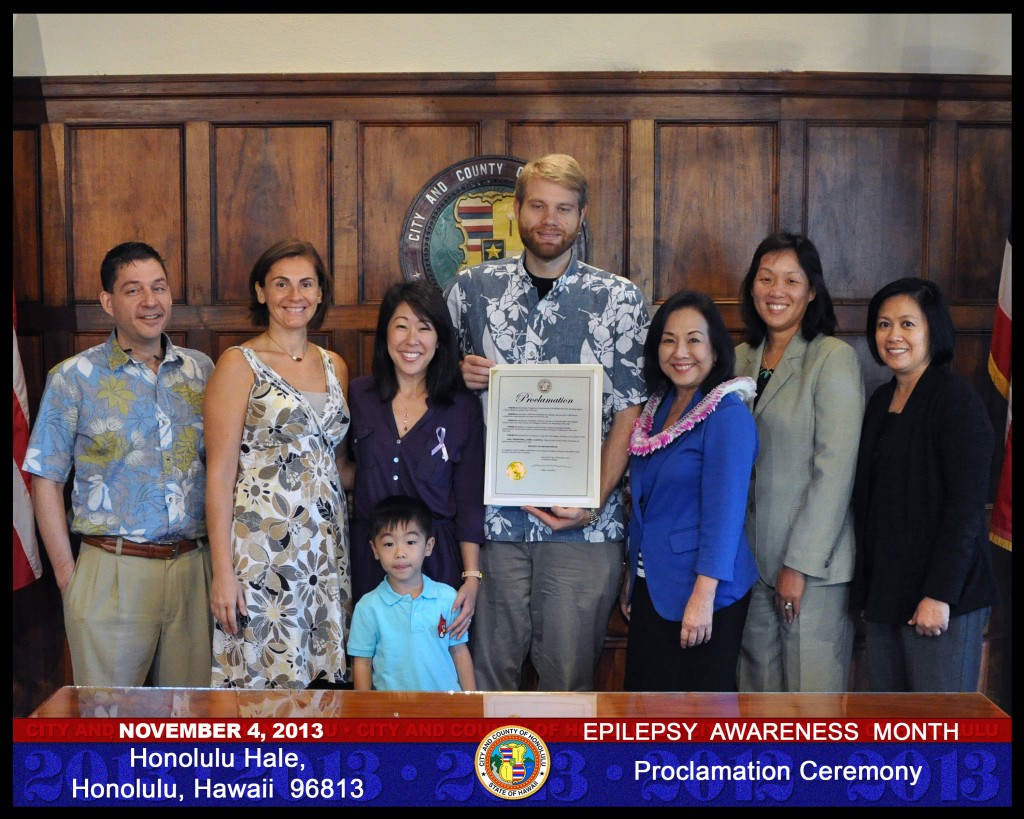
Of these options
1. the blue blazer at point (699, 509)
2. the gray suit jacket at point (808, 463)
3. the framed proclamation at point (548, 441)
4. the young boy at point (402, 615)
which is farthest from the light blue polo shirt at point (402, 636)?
the gray suit jacket at point (808, 463)

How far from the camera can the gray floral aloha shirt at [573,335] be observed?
297cm

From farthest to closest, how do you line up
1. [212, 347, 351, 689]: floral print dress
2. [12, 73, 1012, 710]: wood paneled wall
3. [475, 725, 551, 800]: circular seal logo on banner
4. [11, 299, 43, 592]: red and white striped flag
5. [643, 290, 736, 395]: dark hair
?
[12, 73, 1012, 710]: wood paneled wall
[11, 299, 43, 592]: red and white striped flag
[212, 347, 351, 689]: floral print dress
[643, 290, 736, 395]: dark hair
[475, 725, 551, 800]: circular seal logo on banner

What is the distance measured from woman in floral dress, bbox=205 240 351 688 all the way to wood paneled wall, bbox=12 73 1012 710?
988mm

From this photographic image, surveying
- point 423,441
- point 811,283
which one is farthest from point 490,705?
point 811,283

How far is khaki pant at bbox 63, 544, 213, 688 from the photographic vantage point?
3.02 m

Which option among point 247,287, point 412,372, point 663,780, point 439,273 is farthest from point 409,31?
point 663,780

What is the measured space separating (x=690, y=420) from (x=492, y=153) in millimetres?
1591

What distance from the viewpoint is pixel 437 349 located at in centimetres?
293

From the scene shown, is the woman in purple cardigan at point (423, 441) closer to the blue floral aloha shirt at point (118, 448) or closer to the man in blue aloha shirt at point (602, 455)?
the man in blue aloha shirt at point (602, 455)

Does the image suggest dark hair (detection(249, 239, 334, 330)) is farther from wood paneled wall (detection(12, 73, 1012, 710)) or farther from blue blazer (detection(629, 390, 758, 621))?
blue blazer (detection(629, 390, 758, 621))

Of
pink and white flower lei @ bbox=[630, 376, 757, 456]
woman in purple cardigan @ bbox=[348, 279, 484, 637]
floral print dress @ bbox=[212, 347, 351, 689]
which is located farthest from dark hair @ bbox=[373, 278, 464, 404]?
pink and white flower lei @ bbox=[630, 376, 757, 456]

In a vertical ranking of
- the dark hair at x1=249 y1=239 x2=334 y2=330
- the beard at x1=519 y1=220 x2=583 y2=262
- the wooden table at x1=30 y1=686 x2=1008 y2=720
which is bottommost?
the wooden table at x1=30 y1=686 x2=1008 y2=720

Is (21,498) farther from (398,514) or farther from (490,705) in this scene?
(490,705)

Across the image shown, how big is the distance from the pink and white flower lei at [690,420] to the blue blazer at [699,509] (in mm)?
21
